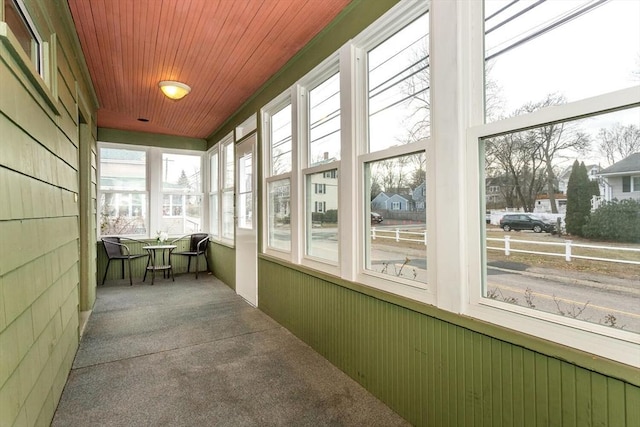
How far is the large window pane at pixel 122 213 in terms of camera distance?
5.62m

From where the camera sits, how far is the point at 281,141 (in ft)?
11.4

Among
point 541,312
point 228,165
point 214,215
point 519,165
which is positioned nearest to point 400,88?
point 519,165

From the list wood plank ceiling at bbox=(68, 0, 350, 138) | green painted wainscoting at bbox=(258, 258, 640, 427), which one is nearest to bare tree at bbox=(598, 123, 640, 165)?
green painted wainscoting at bbox=(258, 258, 640, 427)

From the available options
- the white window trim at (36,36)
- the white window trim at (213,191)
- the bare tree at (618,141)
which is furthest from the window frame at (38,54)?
the white window trim at (213,191)

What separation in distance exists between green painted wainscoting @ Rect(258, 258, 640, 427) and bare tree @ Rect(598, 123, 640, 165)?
726 millimetres

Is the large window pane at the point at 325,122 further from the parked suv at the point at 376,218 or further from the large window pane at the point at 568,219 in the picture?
the large window pane at the point at 568,219

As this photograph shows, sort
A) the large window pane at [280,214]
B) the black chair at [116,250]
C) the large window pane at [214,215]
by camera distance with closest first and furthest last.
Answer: the large window pane at [280,214]
the black chair at [116,250]
the large window pane at [214,215]

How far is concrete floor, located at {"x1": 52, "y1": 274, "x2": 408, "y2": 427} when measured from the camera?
1901 millimetres

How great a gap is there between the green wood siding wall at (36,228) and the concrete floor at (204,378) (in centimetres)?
26

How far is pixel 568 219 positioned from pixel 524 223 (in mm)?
168

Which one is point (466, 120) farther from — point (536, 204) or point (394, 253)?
point (394, 253)

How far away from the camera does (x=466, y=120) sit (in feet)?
5.08

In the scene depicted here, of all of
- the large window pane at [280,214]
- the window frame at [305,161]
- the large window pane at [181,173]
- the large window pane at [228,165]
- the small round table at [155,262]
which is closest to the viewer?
the window frame at [305,161]

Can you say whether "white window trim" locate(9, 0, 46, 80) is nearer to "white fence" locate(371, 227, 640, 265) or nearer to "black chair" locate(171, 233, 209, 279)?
"white fence" locate(371, 227, 640, 265)
